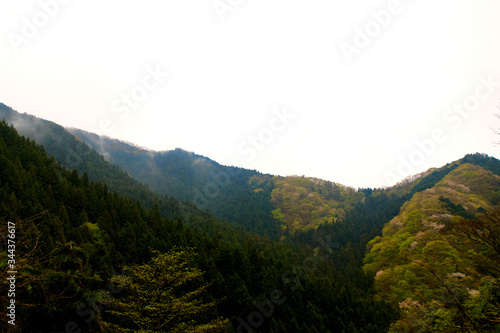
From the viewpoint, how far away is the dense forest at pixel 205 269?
11109 millimetres

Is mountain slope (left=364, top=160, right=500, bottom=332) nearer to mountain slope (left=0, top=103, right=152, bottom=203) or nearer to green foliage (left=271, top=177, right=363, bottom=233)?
green foliage (left=271, top=177, right=363, bottom=233)

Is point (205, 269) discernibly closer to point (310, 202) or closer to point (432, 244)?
point (432, 244)

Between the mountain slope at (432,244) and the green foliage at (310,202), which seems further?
the green foliage at (310,202)

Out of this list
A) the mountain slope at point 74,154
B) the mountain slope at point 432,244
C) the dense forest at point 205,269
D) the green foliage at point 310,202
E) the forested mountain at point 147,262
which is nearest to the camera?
the dense forest at point 205,269

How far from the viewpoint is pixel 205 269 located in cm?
4459

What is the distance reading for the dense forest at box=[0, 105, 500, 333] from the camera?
1111 cm

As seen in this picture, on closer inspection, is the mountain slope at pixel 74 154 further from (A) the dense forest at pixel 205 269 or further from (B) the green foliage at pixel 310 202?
(B) the green foliage at pixel 310 202

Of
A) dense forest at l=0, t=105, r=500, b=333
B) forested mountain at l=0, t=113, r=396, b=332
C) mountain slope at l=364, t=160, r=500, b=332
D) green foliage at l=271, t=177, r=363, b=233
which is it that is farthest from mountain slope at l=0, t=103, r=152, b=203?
green foliage at l=271, t=177, r=363, b=233

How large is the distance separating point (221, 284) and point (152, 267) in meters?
26.3

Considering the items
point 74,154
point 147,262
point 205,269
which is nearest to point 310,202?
point 74,154

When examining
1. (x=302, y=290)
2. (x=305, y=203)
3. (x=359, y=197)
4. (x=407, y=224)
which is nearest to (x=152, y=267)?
(x=302, y=290)

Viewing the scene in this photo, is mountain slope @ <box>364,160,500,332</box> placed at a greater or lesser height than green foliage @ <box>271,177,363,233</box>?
lesser

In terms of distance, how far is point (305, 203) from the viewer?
165 metres

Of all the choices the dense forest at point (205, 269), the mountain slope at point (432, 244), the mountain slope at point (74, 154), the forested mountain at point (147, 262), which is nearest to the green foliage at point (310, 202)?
the dense forest at point (205, 269)
